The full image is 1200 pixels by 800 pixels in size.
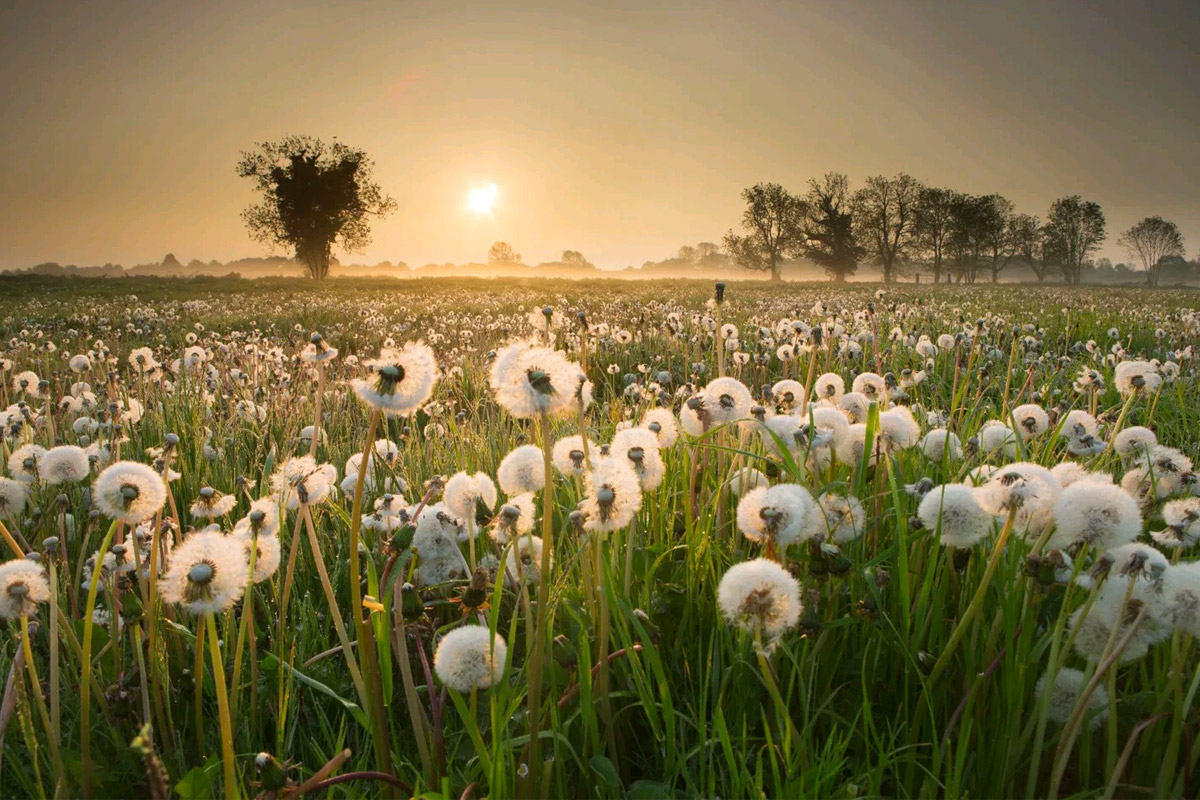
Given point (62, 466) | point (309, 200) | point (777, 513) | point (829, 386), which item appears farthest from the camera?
point (309, 200)

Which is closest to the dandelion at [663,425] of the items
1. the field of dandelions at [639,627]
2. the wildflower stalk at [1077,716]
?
the field of dandelions at [639,627]

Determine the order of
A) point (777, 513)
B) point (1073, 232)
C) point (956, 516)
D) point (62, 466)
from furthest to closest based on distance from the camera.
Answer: point (1073, 232) < point (62, 466) < point (956, 516) < point (777, 513)

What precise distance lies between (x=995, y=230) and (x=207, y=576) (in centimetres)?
12407

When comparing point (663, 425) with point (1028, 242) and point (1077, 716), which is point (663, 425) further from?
point (1028, 242)

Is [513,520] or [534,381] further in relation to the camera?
[513,520]

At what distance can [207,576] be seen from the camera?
60.6 inches

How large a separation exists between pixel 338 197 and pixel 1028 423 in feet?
252

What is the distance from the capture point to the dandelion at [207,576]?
5.13ft

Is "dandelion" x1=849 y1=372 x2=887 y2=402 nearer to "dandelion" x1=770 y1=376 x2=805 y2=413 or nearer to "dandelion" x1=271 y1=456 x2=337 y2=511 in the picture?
"dandelion" x1=770 y1=376 x2=805 y2=413

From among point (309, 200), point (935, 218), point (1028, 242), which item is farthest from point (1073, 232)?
point (309, 200)

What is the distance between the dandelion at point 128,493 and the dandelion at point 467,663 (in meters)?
0.88

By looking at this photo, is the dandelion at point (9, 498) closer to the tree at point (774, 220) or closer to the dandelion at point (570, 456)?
the dandelion at point (570, 456)

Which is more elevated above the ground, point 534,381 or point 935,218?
point 935,218

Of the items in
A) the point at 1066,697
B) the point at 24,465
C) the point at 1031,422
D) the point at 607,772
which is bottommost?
the point at 607,772
